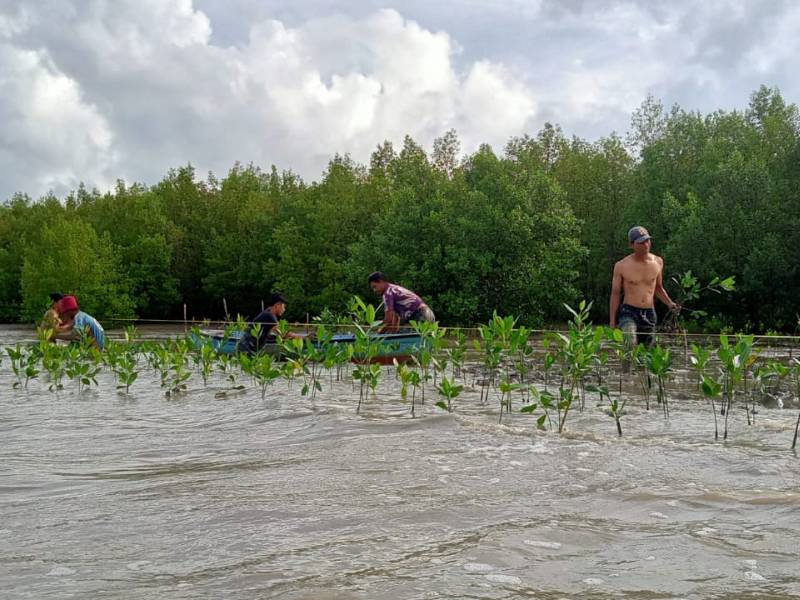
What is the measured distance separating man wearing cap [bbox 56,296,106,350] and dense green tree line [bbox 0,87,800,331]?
21.3m

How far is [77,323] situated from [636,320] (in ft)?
35.0

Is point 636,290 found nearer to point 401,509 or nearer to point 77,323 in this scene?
point 401,509

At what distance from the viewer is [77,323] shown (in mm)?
14883

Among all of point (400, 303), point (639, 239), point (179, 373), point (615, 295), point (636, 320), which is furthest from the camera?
point (400, 303)

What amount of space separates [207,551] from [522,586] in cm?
160

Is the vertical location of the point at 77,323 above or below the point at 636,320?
below

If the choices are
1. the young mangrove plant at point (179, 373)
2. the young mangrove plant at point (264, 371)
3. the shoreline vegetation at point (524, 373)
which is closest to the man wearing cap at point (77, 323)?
the shoreline vegetation at point (524, 373)

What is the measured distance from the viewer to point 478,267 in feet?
120

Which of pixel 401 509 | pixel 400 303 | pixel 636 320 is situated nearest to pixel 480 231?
pixel 400 303

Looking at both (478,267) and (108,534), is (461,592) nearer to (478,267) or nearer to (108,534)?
(108,534)

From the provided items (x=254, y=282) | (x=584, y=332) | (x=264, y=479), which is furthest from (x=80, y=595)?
(x=254, y=282)

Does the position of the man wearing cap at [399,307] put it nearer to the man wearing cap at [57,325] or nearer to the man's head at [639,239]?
the man's head at [639,239]

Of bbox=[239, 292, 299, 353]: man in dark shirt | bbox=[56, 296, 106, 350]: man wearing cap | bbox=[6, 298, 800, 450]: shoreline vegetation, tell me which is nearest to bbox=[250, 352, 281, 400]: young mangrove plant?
bbox=[6, 298, 800, 450]: shoreline vegetation

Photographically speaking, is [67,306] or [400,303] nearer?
[400,303]
